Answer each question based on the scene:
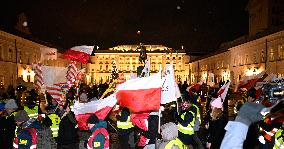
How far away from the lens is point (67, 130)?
8.76 meters

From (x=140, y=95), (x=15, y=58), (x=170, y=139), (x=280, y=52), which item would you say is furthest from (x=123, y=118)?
(x=15, y=58)

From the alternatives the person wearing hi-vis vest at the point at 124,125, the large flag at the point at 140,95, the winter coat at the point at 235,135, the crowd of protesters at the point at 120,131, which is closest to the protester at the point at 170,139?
the crowd of protesters at the point at 120,131

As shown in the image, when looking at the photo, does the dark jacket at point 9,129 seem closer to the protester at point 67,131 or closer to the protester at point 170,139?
the protester at point 67,131

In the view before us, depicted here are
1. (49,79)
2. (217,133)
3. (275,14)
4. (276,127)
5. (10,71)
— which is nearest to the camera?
(276,127)

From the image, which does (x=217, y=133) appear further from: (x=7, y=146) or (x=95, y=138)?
(x=7, y=146)

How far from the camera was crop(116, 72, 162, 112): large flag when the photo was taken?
7.19m

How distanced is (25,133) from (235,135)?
15.1 feet

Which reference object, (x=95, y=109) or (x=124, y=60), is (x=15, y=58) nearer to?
(x=95, y=109)

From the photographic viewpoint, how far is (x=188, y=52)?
140 meters

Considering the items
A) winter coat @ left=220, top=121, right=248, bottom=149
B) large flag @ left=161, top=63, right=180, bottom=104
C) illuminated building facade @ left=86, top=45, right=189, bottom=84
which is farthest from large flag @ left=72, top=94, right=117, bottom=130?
illuminated building facade @ left=86, top=45, right=189, bottom=84

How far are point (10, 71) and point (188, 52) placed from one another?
340ft

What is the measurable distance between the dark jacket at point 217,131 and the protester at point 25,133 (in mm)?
3800

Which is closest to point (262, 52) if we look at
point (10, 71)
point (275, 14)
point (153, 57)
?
point (275, 14)

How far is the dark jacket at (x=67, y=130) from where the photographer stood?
872cm
